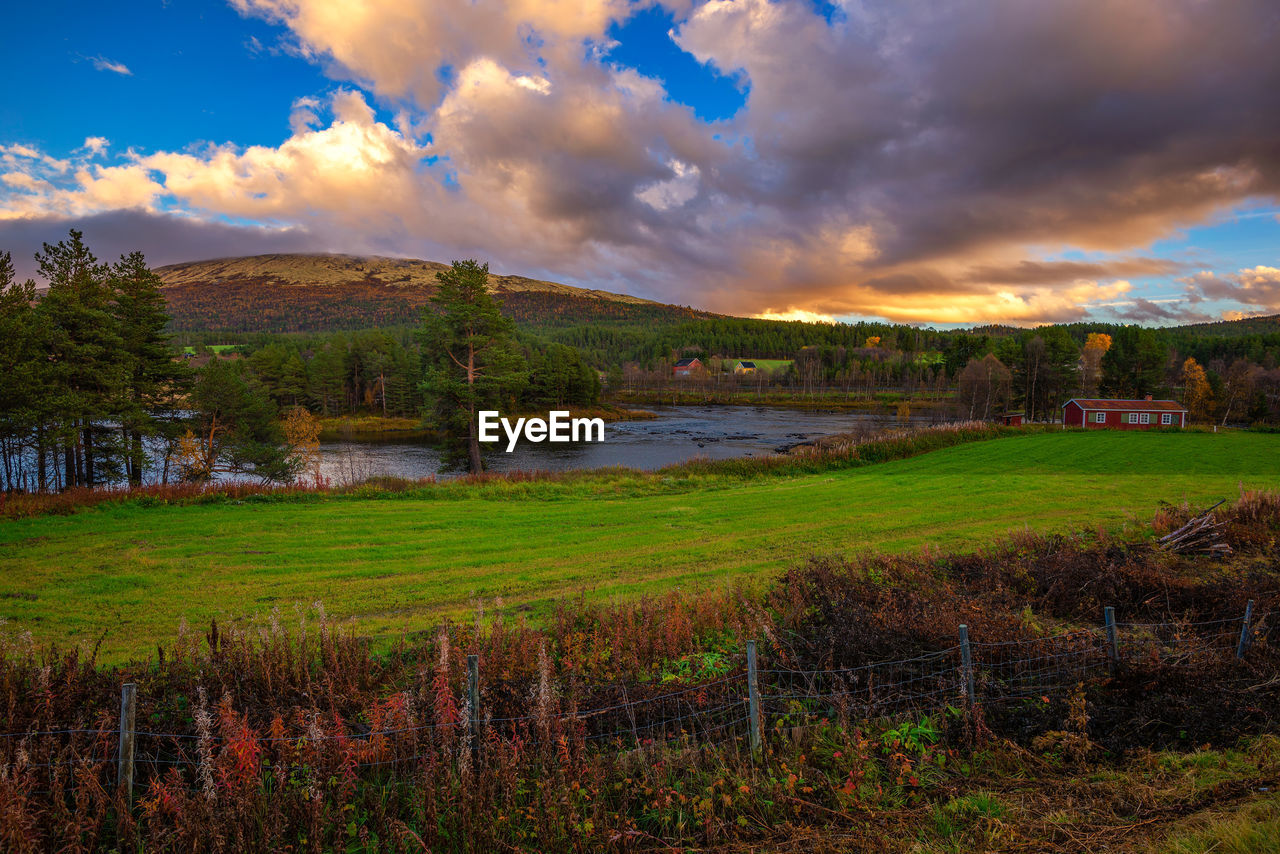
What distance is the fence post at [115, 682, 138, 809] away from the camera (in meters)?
4.26

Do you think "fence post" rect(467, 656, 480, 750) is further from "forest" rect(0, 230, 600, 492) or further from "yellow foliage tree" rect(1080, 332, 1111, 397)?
"yellow foliage tree" rect(1080, 332, 1111, 397)

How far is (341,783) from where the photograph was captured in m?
4.22

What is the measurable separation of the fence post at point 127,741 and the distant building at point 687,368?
146 meters

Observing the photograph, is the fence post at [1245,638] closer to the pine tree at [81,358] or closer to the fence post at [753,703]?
the fence post at [753,703]

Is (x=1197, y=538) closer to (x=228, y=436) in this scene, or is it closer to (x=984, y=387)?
(x=228, y=436)

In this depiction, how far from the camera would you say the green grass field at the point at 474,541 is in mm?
9977

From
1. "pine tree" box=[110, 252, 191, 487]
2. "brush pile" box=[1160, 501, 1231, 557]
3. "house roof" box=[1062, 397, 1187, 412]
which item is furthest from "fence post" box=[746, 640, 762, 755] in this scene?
"house roof" box=[1062, 397, 1187, 412]

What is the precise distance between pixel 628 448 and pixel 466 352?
22952mm

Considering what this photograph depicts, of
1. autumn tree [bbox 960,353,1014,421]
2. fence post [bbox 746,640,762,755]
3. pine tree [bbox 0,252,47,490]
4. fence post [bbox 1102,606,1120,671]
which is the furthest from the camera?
autumn tree [bbox 960,353,1014,421]

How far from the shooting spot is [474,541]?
14.9 metres

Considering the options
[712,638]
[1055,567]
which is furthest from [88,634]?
[1055,567]

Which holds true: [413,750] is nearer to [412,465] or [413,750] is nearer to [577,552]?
[577,552]

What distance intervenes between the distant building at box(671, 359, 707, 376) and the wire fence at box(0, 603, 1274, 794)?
143 m

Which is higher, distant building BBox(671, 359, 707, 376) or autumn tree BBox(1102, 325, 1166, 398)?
distant building BBox(671, 359, 707, 376)
